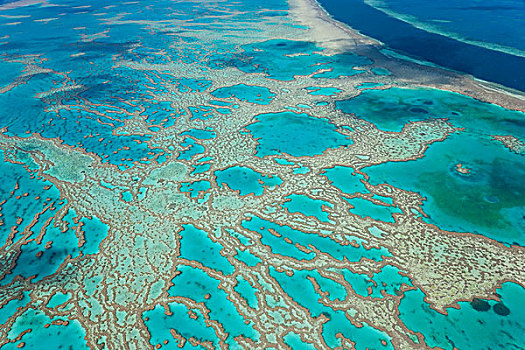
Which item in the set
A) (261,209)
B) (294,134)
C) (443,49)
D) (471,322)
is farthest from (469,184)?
(443,49)

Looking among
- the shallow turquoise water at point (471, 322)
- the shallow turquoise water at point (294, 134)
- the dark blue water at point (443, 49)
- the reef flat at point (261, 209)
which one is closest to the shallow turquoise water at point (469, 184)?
the reef flat at point (261, 209)

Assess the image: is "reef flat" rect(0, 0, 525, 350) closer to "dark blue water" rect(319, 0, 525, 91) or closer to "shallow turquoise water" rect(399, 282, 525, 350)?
"shallow turquoise water" rect(399, 282, 525, 350)

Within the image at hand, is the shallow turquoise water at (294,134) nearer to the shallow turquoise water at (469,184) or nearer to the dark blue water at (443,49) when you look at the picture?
the shallow turquoise water at (469,184)

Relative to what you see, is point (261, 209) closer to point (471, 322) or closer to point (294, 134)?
point (294, 134)

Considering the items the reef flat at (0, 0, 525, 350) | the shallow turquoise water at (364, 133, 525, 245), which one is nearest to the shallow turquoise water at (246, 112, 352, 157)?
the reef flat at (0, 0, 525, 350)

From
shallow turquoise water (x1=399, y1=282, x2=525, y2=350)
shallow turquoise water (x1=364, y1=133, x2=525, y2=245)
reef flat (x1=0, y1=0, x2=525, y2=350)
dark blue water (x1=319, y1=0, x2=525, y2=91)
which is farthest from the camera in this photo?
dark blue water (x1=319, y1=0, x2=525, y2=91)

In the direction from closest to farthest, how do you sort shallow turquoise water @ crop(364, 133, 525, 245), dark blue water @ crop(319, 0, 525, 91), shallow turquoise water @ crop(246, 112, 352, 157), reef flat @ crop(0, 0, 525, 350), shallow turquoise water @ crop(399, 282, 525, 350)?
shallow turquoise water @ crop(399, 282, 525, 350)
reef flat @ crop(0, 0, 525, 350)
shallow turquoise water @ crop(364, 133, 525, 245)
shallow turquoise water @ crop(246, 112, 352, 157)
dark blue water @ crop(319, 0, 525, 91)

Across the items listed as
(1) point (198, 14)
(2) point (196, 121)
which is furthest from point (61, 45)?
(2) point (196, 121)
